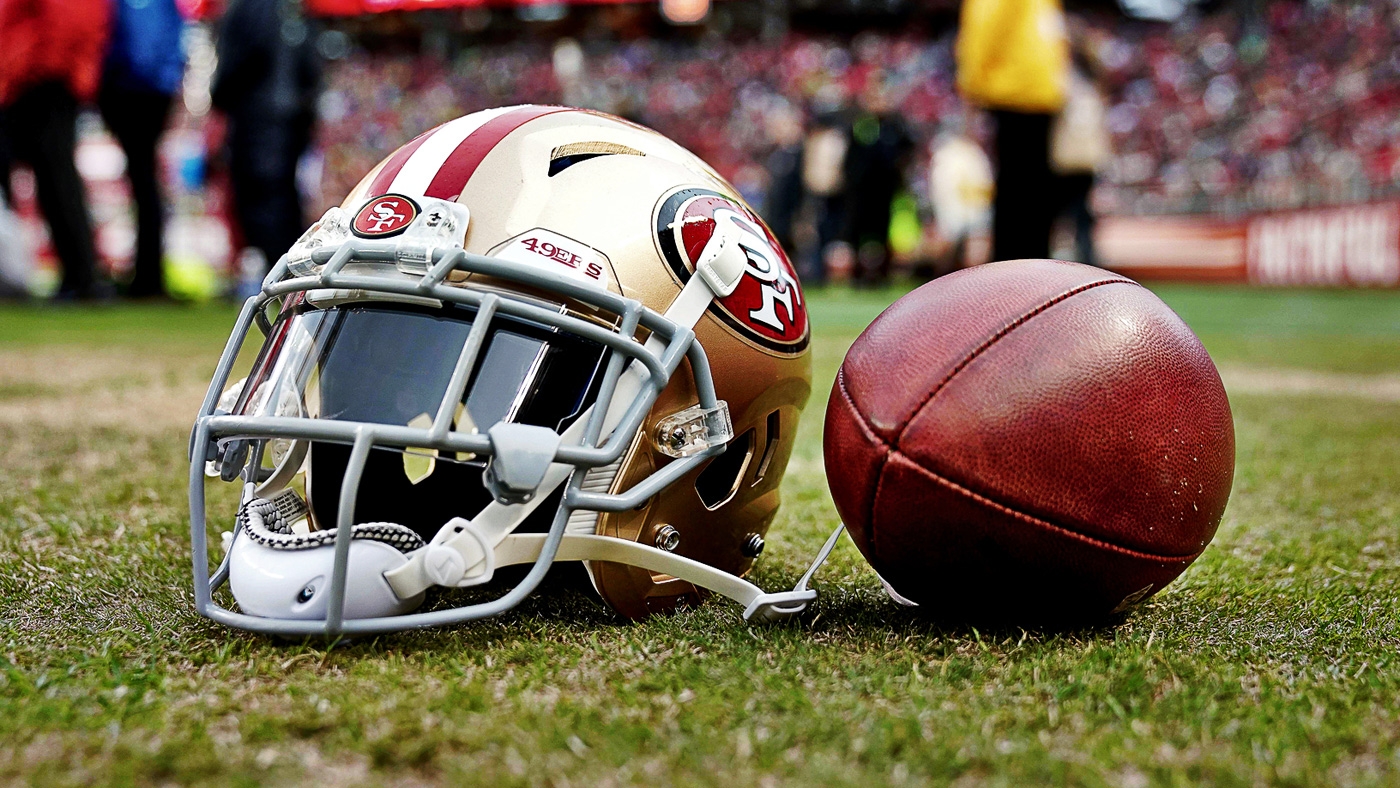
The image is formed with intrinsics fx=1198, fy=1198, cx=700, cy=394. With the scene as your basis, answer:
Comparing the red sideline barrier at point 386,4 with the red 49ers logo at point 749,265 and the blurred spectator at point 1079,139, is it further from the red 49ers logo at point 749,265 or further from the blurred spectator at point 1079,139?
the red 49ers logo at point 749,265

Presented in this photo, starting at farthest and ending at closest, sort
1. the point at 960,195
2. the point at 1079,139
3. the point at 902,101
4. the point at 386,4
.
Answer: the point at 386,4 < the point at 902,101 < the point at 960,195 < the point at 1079,139

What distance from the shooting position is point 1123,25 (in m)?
22.9

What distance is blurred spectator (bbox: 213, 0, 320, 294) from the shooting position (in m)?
5.92

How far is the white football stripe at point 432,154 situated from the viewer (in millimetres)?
1596

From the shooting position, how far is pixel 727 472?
1.76 metres

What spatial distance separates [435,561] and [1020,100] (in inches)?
168

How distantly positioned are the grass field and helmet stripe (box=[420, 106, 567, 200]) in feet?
1.90

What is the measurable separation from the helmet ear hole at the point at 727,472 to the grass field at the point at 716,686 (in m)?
0.16

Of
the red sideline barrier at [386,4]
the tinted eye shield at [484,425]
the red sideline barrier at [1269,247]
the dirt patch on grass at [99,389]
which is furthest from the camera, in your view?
the red sideline barrier at [386,4]

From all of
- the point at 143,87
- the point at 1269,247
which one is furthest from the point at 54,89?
the point at 1269,247

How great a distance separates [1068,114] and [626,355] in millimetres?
6001

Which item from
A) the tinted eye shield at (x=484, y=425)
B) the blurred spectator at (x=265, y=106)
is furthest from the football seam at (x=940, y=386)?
the blurred spectator at (x=265, y=106)

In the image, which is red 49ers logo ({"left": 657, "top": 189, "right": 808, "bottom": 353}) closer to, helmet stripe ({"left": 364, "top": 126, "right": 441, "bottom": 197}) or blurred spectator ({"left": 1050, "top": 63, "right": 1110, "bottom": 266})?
helmet stripe ({"left": 364, "top": 126, "right": 441, "bottom": 197})

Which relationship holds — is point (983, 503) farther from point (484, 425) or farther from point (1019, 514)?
point (484, 425)
